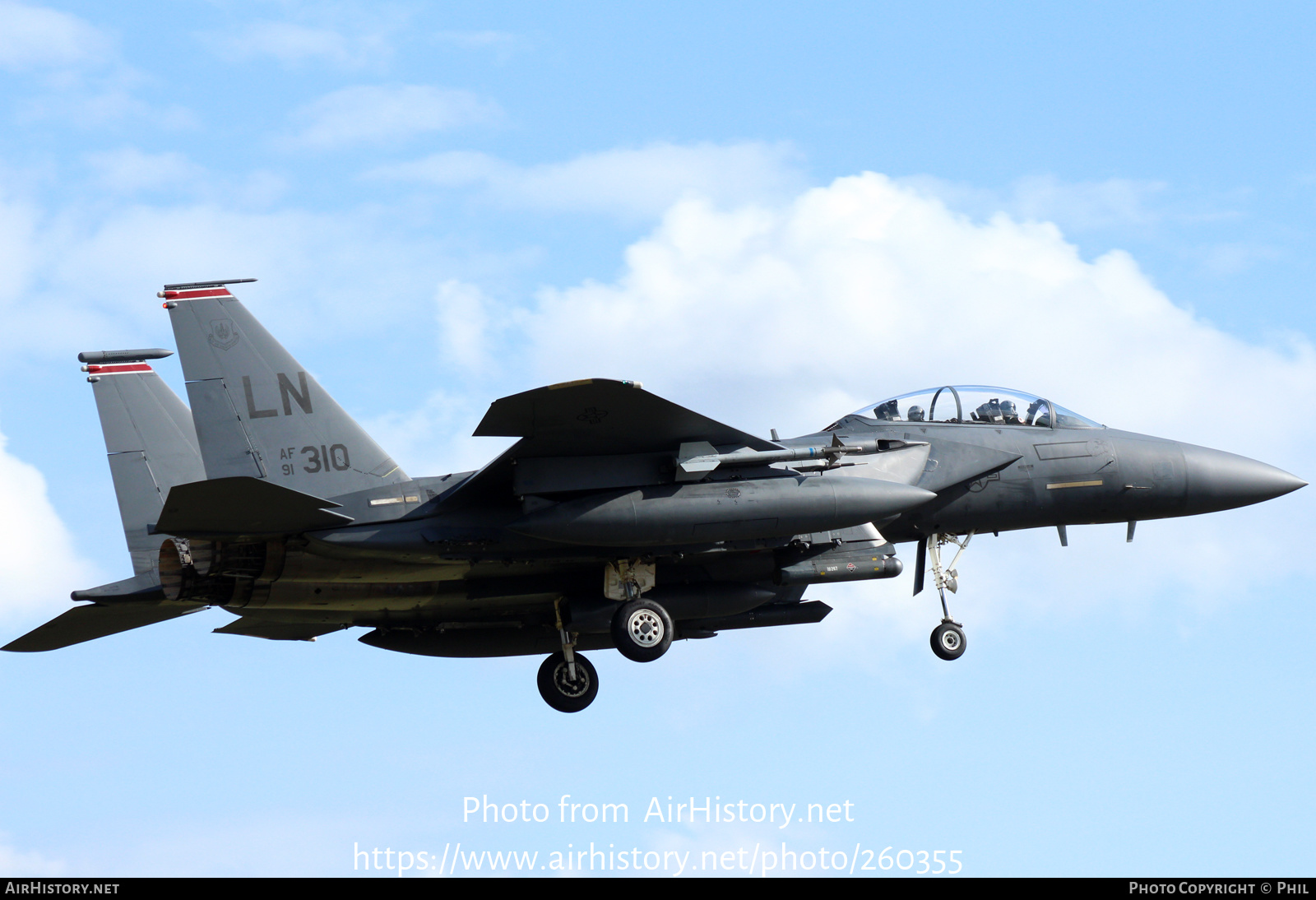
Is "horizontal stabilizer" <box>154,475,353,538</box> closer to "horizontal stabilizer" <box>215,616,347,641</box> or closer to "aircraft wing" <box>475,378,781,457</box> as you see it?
"aircraft wing" <box>475,378,781,457</box>

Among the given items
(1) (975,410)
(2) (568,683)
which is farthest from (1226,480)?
(2) (568,683)

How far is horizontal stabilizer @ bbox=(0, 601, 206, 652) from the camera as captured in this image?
15.0m

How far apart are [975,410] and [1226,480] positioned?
308 centimetres

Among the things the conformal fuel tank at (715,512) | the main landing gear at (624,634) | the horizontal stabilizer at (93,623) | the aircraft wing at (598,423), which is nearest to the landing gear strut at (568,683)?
the main landing gear at (624,634)

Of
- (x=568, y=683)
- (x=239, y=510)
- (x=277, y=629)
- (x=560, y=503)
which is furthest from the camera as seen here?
(x=277, y=629)

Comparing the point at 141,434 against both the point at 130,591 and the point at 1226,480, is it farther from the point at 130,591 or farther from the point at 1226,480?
the point at 1226,480

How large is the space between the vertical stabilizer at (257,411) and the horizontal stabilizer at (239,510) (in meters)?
0.96

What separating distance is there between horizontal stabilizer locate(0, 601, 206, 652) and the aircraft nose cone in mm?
11054

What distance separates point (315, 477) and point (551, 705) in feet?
13.3

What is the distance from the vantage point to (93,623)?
15.2 meters

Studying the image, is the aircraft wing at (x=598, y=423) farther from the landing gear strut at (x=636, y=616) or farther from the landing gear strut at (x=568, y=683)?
the landing gear strut at (x=568, y=683)

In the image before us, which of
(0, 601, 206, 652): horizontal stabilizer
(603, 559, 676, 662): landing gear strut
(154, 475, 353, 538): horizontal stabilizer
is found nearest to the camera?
(154, 475, 353, 538): horizontal stabilizer

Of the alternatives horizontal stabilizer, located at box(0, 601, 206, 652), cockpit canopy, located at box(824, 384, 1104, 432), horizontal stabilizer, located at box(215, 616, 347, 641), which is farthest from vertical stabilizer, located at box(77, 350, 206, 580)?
cockpit canopy, located at box(824, 384, 1104, 432)
